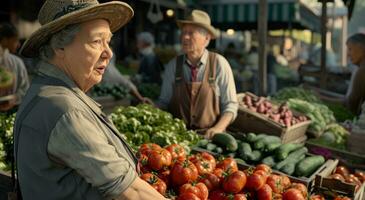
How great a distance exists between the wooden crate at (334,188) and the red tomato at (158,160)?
1.38m

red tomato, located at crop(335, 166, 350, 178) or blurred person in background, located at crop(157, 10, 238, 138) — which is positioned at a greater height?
blurred person in background, located at crop(157, 10, 238, 138)

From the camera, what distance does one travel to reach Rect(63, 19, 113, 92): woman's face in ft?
6.49

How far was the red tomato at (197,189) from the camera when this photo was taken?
9.16 ft

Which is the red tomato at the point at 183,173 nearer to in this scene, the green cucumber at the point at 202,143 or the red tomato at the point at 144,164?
the red tomato at the point at 144,164

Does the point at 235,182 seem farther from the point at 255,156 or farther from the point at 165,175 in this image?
the point at 255,156

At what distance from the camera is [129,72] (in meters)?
12.6

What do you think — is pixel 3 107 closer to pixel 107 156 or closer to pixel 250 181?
pixel 250 181

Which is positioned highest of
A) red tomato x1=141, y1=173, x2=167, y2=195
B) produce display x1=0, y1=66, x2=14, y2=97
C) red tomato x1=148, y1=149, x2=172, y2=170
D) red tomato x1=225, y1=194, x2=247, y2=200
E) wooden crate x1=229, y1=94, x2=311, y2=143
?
produce display x1=0, y1=66, x2=14, y2=97

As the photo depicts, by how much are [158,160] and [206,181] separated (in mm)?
399

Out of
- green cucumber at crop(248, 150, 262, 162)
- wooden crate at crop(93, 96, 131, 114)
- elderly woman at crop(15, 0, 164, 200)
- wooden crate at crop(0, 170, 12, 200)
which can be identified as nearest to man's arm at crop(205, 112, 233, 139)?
green cucumber at crop(248, 150, 262, 162)

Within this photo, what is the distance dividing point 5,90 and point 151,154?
376 centimetres

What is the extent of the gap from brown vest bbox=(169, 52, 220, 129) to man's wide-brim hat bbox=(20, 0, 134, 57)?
288 cm

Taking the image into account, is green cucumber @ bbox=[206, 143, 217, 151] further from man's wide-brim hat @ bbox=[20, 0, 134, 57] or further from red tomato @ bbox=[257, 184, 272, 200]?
man's wide-brim hat @ bbox=[20, 0, 134, 57]

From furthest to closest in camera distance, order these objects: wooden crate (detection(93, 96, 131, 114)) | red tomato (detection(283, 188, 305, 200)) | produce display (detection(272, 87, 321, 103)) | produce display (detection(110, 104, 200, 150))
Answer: wooden crate (detection(93, 96, 131, 114)) → produce display (detection(272, 87, 321, 103)) → produce display (detection(110, 104, 200, 150)) → red tomato (detection(283, 188, 305, 200))
